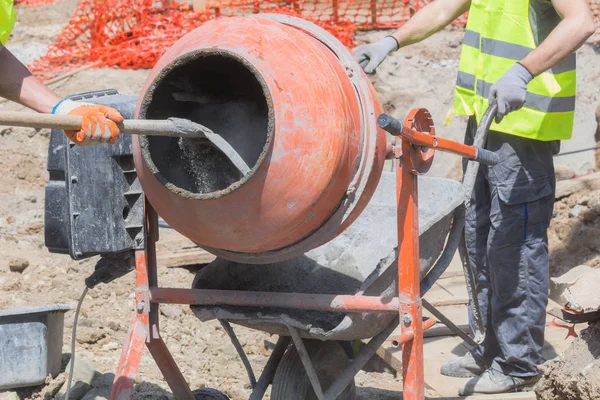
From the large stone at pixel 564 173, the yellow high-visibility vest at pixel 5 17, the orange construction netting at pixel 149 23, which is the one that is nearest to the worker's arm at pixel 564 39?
the yellow high-visibility vest at pixel 5 17

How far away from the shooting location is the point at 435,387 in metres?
4.18

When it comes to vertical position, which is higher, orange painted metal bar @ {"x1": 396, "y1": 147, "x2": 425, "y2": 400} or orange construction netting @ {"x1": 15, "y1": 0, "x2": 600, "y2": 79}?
orange construction netting @ {"x1": 15, "y1": 0, "x2": 600, "y2": 79}

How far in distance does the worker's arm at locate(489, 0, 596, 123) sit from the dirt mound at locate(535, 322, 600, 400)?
3.07ft

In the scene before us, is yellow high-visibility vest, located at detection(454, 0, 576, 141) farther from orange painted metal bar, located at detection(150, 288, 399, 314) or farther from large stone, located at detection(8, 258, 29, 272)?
large stone, located at detection(8, 258, 29, 272)

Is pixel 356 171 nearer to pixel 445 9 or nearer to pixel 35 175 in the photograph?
pixel 445 9

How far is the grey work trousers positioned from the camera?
13.0 feet

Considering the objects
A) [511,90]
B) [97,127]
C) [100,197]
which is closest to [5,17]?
[100,197]

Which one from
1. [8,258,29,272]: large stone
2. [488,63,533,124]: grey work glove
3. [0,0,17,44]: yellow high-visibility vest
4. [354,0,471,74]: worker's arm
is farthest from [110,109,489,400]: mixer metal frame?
[8,258,29,272]: large stone

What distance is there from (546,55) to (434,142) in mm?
923

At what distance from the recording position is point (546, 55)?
357 centimetres

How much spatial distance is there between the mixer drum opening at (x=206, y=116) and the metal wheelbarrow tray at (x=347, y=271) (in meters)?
0.46

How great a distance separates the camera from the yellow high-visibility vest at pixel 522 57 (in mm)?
3902

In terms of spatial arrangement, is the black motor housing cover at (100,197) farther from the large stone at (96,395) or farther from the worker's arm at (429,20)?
the worker's arm at (429,20)

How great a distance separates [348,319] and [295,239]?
324mm
